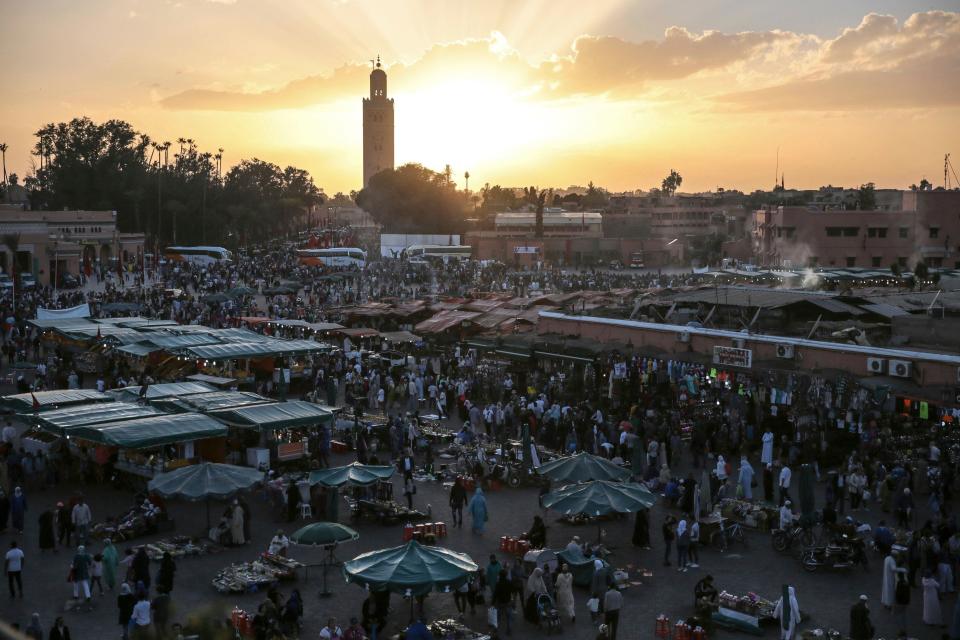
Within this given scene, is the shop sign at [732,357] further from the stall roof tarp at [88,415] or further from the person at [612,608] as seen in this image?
the stall roof tarp at [88,415]

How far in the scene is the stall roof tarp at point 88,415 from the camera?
17.9m

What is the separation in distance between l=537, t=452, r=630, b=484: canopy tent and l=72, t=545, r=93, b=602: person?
7.03 metres

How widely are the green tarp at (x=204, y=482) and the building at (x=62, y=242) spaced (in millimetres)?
37193

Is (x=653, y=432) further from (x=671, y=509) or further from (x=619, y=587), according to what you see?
(x=619, y=587)

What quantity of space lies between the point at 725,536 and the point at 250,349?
48.9 feet

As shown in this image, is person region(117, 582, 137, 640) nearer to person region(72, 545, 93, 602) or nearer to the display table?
person region(72, 545, 93, 602)

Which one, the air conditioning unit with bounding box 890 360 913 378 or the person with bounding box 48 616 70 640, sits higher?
the air conditioning unit with bounding box 890 360 913 378

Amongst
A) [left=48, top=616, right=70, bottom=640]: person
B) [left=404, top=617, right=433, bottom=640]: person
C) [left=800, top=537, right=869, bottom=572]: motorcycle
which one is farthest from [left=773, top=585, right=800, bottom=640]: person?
[left=48, top=616, right=70, bottom=640]: person

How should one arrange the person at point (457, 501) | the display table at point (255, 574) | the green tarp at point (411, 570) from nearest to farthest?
the green tarp at point (411, 570)
the display table at point (255, 574)
the person at point (457, 501)

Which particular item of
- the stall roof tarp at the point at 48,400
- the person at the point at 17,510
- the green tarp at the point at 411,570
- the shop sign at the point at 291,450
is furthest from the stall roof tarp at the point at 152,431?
the green tarp at the point at 411,570

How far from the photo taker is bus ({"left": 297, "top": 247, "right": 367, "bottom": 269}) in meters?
66.3

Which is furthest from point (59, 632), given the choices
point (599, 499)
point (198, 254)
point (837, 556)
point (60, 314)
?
point (198, 254)

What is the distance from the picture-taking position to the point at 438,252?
77938mm

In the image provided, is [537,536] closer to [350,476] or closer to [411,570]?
[350,476]
